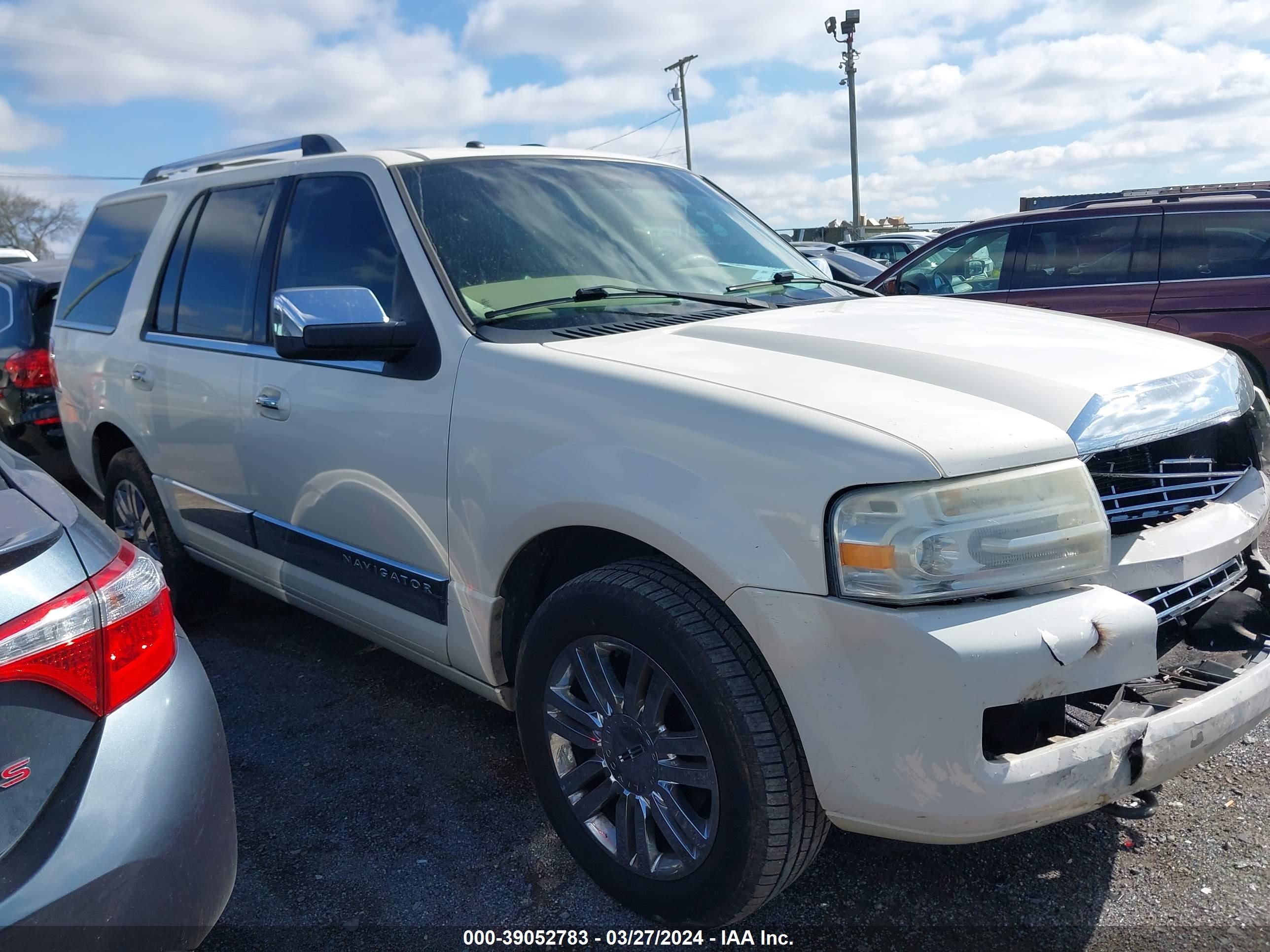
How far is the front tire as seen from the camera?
1.98m

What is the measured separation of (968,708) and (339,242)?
2428 millimetres

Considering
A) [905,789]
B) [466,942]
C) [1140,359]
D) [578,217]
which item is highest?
[578,217]

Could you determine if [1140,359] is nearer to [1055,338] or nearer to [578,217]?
[1055,338]

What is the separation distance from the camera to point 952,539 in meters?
1.84

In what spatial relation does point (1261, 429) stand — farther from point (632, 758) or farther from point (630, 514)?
point (632, 758)

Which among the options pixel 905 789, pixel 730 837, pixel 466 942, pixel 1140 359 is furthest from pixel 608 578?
pixel 1140 359

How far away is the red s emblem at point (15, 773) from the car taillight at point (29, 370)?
500cm

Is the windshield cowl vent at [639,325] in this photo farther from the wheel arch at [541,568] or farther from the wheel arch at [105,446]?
the wheel arch at [105,446]

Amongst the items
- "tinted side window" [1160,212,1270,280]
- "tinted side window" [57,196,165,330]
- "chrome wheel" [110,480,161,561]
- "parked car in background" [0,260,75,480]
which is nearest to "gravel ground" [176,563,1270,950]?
"chrome wheel" [110,480,161,561]

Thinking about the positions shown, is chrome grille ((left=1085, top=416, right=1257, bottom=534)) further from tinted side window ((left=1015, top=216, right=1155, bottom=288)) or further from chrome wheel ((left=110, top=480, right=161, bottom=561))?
tinted side window ((left=1015, top=216, right=1155, bottom=288))

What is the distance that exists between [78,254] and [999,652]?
15.6 ft

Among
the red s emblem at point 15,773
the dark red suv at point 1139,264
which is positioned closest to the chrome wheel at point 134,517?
the red s emblem at point 15,773

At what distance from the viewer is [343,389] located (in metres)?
2.97

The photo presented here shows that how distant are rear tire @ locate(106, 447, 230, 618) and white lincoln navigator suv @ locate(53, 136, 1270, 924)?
811 mm
